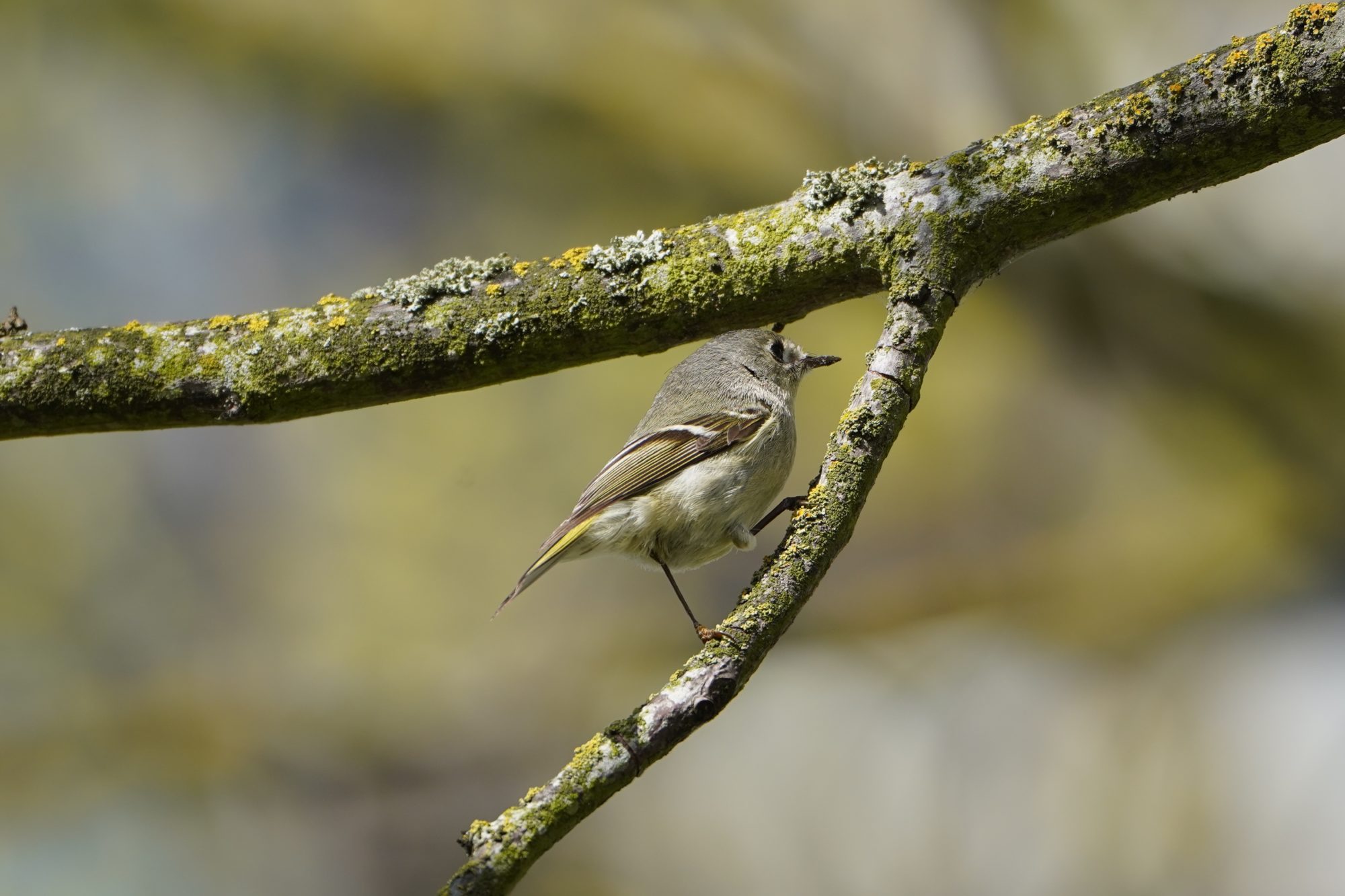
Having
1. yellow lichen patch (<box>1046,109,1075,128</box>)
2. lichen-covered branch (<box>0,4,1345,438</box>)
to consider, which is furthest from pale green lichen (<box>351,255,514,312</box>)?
Answer: yellow lichen patch (<box>1046,109,1075,128</box>)

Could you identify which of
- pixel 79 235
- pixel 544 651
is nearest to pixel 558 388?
pixel 544 651

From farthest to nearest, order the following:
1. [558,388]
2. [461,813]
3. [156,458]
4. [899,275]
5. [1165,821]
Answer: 1. [558,388]
2. [156,458]
3. [461,813]
4. [1165,821]
5. [899,275]

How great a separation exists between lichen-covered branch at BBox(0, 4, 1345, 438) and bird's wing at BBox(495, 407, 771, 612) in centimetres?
67

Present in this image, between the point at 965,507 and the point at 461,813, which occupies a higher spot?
the point at 965,507

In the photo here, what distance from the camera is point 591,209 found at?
610cm

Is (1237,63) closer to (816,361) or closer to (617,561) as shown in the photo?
(816,361)

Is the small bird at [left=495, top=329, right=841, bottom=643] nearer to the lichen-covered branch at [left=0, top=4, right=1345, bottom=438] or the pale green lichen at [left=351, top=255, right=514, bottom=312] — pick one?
the lichen-covered branch at [left=0, top=4, right=1345, bottom=438]

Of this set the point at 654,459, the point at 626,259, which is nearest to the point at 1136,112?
the point at 626,259

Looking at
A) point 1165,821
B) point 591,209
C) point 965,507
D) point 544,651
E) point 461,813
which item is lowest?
point 1165,821

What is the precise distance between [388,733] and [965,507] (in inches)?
128

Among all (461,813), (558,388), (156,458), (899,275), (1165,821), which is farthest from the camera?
(558,388)

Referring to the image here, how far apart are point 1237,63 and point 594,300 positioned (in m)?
1.21

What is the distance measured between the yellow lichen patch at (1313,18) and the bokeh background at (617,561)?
355 centimetres

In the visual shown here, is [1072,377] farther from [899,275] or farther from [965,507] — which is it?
[899,275]
